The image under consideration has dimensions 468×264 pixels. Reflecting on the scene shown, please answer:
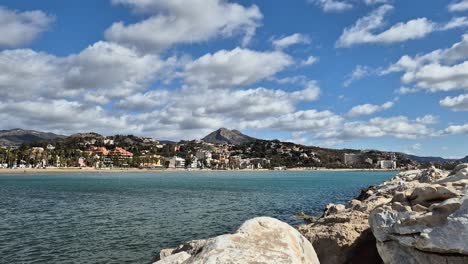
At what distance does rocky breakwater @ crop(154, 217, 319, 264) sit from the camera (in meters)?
6.80

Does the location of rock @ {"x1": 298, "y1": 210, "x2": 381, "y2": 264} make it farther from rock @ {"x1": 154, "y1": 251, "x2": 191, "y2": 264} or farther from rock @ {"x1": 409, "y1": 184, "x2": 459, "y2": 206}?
rock @ {"x1": 154, "y1": 251, "x2": 191, "y2": 264}

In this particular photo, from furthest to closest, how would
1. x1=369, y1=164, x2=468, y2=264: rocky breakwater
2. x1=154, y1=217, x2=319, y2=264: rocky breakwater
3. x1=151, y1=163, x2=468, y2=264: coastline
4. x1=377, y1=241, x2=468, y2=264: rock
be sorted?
1. x1=377, y1=241, x2=468, y2=264: rock
2. x1=369, y1=164, x2=468, y2=264: rocky breakwater
3. x1=151, y1=163, x2=468, y2=264: coastline
4. x1=154, y1=217, x2=319, y2=264: rocky breakwater

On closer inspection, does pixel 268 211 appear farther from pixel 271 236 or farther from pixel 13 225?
pixel 271 236

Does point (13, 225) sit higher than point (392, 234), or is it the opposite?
point (392, 234)

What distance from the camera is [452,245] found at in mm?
9102

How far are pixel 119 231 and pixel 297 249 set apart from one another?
23.9 metres

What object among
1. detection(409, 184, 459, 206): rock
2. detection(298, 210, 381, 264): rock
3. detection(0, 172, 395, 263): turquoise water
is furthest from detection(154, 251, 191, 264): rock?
detection(0, 172, 395, 263): turquoise water

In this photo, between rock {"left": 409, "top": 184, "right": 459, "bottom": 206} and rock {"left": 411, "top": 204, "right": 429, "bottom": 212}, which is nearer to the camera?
rock {"left": 411, "top": 204, "right": 429, "bottom": 212}

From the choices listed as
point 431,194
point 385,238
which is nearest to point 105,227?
point 385,238

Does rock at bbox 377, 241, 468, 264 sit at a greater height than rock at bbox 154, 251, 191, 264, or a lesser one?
lesser

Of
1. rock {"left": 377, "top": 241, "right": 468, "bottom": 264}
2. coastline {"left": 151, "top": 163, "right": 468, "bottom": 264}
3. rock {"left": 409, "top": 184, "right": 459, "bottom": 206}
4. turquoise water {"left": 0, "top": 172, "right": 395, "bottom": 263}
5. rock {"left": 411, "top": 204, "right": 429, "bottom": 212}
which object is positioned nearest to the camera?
coastline {"left": 151, "top": 163, "right": 468, "bottom": 264}

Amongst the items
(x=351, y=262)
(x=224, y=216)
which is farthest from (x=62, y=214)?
(x=351, y=262)

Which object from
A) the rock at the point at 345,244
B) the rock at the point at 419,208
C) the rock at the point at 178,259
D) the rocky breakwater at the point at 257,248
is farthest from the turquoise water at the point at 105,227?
the rocky breakwater at the point at 257,248

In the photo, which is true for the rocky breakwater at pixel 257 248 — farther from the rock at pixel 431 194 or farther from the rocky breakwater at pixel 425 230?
the rock at pixel 431 194
